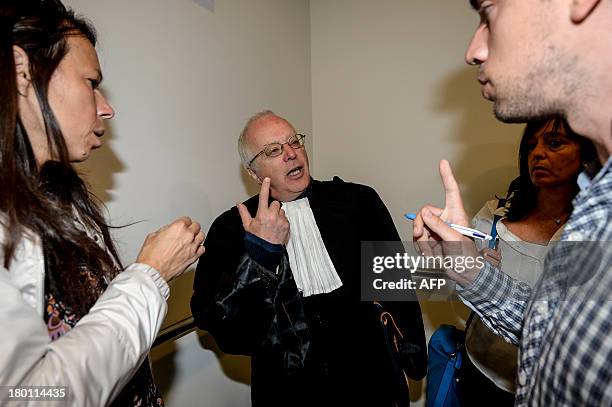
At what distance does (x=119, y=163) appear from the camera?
125cm

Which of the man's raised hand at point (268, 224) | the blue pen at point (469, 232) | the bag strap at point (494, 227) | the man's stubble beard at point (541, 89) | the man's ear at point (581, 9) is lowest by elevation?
the bag strap at point (494, 227)

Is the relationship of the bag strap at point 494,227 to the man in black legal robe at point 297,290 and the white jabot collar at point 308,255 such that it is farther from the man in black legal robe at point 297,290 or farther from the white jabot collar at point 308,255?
the white jabot collar at point 308,255

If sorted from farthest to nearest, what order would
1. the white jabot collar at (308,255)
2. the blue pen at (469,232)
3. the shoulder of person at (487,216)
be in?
the shoulder of person at (487,216) → the white jabot collar at (308,255) → the blue pen at (469,232)

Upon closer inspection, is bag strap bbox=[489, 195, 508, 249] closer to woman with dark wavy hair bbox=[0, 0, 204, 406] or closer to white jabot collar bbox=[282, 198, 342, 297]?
white jabot collar bbox=[282, 198, 342, 297]

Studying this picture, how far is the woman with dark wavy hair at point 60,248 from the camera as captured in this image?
567mm

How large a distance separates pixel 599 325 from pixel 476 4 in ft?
2.08

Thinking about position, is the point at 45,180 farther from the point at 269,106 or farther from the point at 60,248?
the point at 269,106

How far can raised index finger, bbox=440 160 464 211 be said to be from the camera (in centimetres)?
92

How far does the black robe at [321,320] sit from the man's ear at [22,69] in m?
0.73

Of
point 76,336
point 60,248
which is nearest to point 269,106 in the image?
point 60,248

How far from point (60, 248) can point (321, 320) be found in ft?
2.96

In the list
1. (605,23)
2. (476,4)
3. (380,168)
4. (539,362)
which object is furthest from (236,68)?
(539,362)

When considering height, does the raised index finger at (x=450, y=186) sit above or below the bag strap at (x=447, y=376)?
above

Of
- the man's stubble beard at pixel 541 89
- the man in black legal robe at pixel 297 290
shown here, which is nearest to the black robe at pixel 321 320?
the man in black legal robe at pixel 297 290
